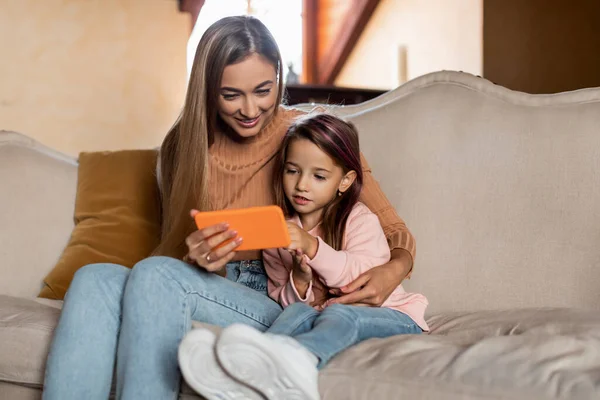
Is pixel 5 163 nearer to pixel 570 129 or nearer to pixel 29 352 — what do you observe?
pixel 29 352

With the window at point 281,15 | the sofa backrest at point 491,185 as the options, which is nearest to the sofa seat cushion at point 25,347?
the sofa backrest at point 491,185

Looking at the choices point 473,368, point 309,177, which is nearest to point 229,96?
point 309,177

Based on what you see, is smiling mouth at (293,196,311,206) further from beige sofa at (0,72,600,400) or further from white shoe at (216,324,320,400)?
white shoe at (216,324,320,400)

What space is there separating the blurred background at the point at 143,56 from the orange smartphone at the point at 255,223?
2.14 m

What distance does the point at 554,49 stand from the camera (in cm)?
390

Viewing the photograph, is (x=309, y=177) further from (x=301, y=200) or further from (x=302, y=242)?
(x=302, y=242)

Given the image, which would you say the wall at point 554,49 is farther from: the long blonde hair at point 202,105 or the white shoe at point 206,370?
the white shoe at point 206,370

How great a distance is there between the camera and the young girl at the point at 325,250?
4.63 ft

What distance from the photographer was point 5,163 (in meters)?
2.36

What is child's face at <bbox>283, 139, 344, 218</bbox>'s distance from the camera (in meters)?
1.60

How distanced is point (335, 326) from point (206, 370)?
11.7 inches

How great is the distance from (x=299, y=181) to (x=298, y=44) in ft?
15.1

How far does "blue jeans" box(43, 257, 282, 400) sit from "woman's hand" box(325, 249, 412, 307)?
0.58 feet

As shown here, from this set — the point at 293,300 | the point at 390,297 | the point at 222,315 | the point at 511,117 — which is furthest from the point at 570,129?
the point at 222,315
